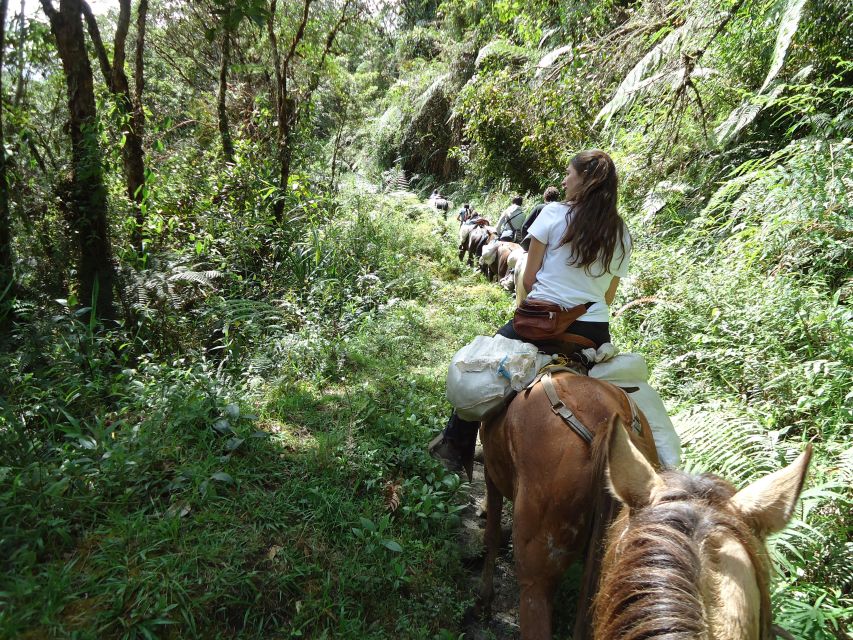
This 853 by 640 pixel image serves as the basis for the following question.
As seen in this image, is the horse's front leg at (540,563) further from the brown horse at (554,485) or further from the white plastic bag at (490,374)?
the white plastic bag at (490,374)

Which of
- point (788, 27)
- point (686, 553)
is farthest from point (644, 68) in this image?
point (686, 553)

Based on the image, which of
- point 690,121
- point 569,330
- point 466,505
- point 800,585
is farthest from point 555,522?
point 690,121

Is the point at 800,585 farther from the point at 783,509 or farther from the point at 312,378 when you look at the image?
the point at 312,378

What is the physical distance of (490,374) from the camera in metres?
2.59

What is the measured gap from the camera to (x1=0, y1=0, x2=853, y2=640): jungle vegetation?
250 centimetres

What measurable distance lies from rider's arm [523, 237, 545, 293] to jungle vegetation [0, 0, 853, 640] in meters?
1.67

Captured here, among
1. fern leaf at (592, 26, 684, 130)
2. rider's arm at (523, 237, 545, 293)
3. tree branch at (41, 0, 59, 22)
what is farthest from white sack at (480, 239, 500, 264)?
tree branch at (41, 0, 59, 22)

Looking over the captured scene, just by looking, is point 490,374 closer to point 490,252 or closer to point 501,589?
point 501,589

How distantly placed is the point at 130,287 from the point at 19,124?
1.50 metres

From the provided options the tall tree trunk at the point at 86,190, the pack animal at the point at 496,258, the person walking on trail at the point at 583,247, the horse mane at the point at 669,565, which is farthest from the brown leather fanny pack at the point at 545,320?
the pack animal at the point at 496,258

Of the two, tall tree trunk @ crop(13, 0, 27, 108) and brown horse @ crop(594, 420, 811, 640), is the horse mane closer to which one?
brown horse @ crop(594, 420, 811, 640)

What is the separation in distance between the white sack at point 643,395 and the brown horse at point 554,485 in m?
0.28

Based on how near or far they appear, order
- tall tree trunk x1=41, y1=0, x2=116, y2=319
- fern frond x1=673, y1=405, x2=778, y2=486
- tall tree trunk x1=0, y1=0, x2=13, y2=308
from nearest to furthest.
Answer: fern frond x1=673, y1=405, x2=778, y2=486
tall tree trunk x1=0, y1=0, x2=13, y2=308
tall tree trunk x1=41, y1=0, x2=116, y2=319

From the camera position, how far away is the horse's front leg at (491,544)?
2.92m
